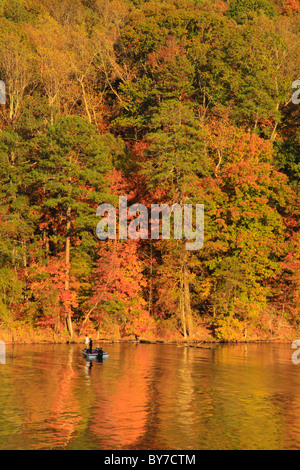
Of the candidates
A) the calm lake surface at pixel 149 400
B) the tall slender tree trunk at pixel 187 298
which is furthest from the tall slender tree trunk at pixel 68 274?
the tall slender tree trunk at pixel 187 298

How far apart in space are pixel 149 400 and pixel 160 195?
105 ft

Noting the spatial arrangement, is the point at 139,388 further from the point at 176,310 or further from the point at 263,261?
the point at 263,261

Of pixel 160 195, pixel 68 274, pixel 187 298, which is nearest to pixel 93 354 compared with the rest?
pixel 68 274

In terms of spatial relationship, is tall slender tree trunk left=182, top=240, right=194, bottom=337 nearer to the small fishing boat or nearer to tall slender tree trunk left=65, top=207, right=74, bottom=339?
tall slender tree trunk left=65, top=207, right=74, bottom=339

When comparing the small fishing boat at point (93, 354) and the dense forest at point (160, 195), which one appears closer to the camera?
the small fishing boat at point (93, 354)

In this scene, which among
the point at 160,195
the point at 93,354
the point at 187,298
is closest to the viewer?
the point at 93,354

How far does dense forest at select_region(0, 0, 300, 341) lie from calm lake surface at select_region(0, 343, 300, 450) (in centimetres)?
890

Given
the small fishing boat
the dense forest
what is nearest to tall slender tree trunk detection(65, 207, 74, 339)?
the dense forest

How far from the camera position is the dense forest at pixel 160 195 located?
6050 centimetres

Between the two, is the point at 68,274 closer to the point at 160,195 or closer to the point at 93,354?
the point at 160,195

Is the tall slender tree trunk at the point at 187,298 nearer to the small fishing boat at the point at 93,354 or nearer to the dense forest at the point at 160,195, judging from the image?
the dense forest at the point at 160,195

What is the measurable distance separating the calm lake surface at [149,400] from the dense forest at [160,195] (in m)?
8.90

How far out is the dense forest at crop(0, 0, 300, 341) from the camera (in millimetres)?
60500

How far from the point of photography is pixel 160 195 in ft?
210
